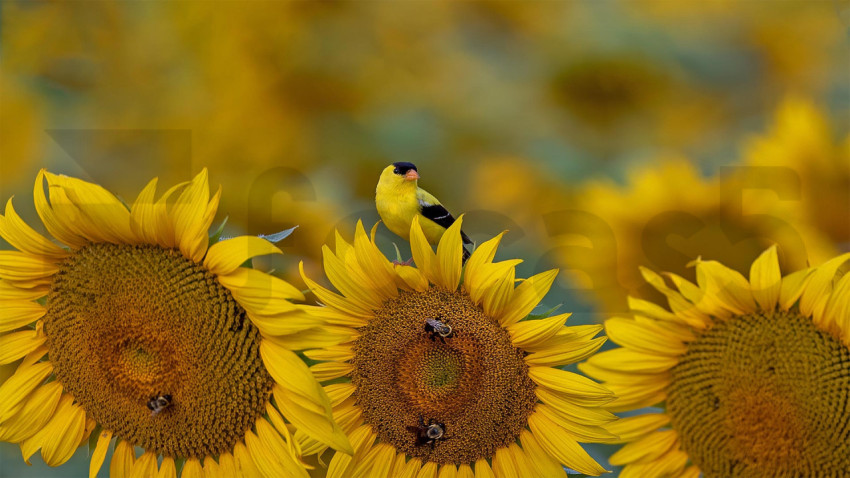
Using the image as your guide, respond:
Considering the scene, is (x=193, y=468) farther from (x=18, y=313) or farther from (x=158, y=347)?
(x=18, y=313)

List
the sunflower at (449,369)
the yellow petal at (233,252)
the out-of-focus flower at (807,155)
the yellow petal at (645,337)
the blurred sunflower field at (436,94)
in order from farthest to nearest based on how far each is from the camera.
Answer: the blurred sunflower field at (436,94), the out-of-focus flower at (807,155), the yellow petal at (645,337), the sunflower at (449,369), the yellow petal at (233,252)

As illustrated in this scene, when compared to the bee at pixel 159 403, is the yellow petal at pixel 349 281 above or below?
above

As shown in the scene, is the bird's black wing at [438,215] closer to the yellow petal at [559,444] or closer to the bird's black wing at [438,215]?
the bird's black wing at [438,215]

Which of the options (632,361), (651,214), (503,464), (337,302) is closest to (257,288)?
(337,302)

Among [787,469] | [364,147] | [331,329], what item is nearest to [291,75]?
[364,147]

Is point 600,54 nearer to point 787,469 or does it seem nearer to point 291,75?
point 291,75

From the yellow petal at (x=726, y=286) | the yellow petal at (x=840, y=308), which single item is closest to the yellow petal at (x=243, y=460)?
the yellow petal at (x=726, y=286)

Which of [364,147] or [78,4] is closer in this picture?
[364,147]
